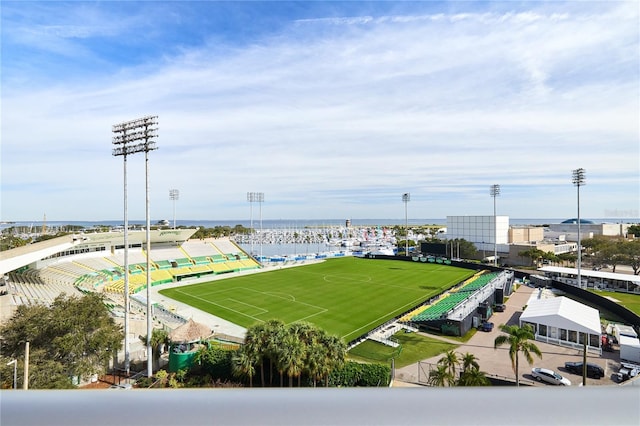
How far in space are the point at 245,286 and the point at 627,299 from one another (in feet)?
63.9

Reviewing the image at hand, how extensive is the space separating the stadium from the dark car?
11.5 feet

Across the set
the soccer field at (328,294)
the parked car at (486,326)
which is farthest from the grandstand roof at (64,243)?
the parked car at (486,326)

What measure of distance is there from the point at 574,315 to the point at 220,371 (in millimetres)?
10973

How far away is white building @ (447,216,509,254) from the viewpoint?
31.3 metres

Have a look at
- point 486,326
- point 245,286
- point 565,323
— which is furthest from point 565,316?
point 245,286

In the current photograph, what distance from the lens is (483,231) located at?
32.8 metres

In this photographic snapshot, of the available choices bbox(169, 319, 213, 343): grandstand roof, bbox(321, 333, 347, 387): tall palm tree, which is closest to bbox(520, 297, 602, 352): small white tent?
bbox(321, 333, 347, 387): tall palm tree

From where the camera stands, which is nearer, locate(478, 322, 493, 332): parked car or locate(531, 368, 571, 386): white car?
locate(531, 368, 571, 386): white car

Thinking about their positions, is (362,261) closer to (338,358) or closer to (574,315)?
(574,315)

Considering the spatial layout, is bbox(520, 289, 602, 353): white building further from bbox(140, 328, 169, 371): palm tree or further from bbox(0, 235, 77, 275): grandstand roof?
bbox(0, 235, 77, 275): grandstand roof

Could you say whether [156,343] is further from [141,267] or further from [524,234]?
[524,234]

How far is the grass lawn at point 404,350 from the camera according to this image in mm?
10719

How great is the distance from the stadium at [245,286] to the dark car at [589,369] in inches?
138

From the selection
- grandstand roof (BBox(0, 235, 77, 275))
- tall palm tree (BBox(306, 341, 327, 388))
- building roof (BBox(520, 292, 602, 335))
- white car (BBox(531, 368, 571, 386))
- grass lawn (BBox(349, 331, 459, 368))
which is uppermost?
grandstand roof (BBox(0, 235, 77, 275))
